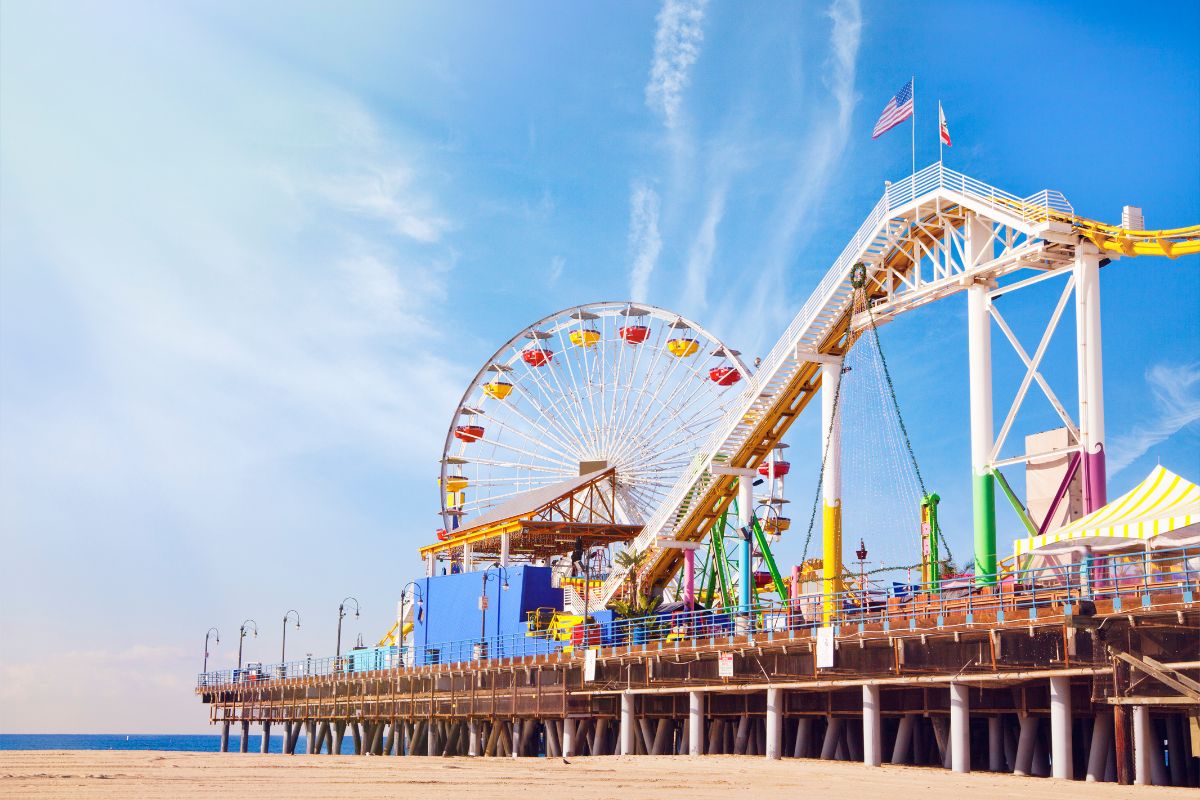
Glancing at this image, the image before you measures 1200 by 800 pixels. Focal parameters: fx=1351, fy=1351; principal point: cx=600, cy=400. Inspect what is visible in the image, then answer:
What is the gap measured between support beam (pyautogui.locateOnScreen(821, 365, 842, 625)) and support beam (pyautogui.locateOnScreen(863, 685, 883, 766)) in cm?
1181

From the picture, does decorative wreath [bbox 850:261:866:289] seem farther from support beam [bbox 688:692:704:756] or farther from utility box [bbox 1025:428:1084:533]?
support beam [bbox 688:692:704:756]

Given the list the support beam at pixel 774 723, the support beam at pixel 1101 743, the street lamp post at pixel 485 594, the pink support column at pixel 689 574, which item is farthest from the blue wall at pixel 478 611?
the support beam at pixel 1101 743

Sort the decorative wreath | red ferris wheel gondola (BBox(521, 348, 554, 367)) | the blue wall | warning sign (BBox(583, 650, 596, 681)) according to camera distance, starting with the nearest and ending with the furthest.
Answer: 1. warning sign (BBox(583, 650, 596, 681))
2. the decorative wreath
3. the blue wall
4. red ferris wheel gondola (BBox(521, 348, 554, 367))

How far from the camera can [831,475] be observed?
43344 mm

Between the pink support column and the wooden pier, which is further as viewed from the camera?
the pink support column

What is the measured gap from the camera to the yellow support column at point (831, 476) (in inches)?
1658

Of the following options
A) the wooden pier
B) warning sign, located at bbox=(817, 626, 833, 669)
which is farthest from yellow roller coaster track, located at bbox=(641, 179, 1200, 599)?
warning sign, located at bbox=(817, 626, 833, 669)

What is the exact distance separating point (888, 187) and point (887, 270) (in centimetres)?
256

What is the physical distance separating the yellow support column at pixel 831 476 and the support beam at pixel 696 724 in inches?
262

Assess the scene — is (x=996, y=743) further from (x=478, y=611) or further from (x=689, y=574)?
(x=478, y=611)

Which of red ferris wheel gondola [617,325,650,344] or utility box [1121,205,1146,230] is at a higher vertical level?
red ferris wheel gondola [617,325,650,344]

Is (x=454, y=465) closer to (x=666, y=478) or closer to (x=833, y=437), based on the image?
(x=666, y=478)

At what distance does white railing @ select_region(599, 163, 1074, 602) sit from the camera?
119 feet

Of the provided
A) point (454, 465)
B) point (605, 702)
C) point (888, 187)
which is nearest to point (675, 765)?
point (605, 702)
